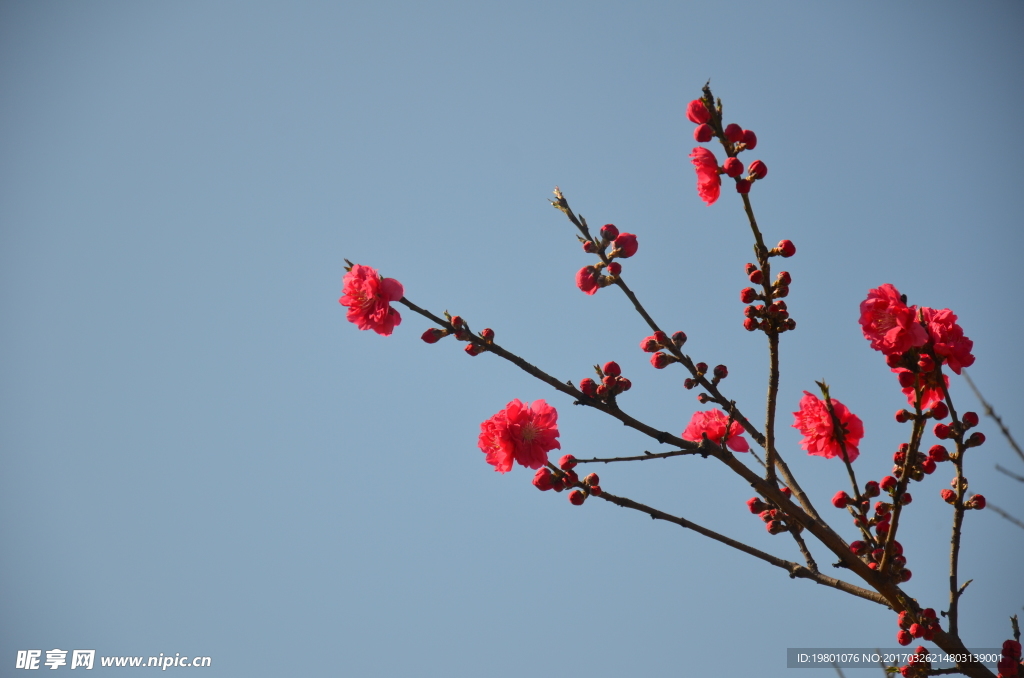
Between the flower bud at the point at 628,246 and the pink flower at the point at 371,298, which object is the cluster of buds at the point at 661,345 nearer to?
the flower bud at the point at 628,246

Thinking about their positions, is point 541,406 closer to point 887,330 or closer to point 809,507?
point 809,507

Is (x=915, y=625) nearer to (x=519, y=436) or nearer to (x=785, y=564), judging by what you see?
(x=785, y=564)

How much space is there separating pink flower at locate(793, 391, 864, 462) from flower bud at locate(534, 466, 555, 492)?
123cm

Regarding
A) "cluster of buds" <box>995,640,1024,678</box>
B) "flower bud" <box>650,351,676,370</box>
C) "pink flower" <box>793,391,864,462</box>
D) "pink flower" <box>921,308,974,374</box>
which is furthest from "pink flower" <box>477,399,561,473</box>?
"cluster of buds" <box>995,640,1024,678</box>

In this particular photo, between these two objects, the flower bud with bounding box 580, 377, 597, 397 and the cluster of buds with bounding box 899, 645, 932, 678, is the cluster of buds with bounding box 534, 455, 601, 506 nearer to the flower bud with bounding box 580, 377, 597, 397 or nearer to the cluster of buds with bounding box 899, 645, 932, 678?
the flower bud with bounding box 580, 377, 597, 397

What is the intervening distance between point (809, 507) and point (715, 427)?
1.70ft

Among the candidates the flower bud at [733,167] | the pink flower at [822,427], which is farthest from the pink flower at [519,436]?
the flower bud at [733,167]

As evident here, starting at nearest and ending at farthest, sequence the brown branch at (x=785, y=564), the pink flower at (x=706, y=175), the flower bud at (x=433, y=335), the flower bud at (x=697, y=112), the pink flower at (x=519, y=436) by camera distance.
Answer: the brown branch at (x=785, y=564)
the flower bud at (x=697, y=112)
the pink flower at (x=706, y=175)
the flower bud at (x=433, y=335)
the pink flower at (x=519, y=436)

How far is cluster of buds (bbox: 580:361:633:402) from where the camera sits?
7.63 ft

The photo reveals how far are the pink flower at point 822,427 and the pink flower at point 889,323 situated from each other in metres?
0.57

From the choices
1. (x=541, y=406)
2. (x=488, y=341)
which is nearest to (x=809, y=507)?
(x=541, y=406)

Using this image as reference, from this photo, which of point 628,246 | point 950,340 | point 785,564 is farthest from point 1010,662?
point 628,246

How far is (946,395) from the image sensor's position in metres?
2.19

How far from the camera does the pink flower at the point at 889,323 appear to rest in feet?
7.10
